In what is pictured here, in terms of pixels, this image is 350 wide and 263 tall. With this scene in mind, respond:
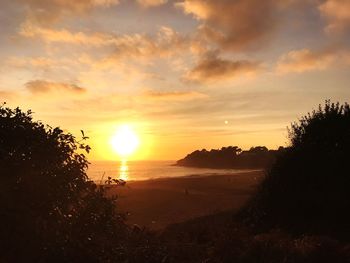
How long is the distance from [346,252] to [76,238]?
23.1ft

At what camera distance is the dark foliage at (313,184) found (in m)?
18.0

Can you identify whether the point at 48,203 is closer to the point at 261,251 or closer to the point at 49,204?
the point at 49,204

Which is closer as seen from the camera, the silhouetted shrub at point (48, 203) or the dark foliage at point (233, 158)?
the silhouetted shrub at point (48, 203)

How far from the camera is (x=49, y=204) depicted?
763cm

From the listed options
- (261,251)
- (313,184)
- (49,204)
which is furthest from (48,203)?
(313,184)

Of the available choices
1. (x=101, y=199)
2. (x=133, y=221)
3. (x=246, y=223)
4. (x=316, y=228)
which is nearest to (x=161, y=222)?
(x=133, y=221)

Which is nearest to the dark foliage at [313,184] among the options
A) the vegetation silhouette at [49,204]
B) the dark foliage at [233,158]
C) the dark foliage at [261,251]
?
the dark foliage at [261,251]

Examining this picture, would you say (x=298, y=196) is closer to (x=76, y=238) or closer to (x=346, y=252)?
(x=346, y=252)

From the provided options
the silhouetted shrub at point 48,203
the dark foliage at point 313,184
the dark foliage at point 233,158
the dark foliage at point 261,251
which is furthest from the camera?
the dark foliage at point 233,158

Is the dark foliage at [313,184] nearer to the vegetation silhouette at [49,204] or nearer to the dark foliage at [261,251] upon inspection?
the dark foliage at [261,251]

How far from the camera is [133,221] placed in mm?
29078

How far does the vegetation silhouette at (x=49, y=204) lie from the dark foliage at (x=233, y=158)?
422 feet

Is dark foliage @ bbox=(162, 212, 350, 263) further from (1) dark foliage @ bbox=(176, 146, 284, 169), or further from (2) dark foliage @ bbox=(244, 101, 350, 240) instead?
(1) dark foliage @ bbox=(176, 146, 284, 169)

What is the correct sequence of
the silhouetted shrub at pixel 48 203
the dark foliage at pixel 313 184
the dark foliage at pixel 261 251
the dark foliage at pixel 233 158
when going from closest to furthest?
the silhouetted shrub at pixel 48 203 → the dark foliage at pixel 261 251 → the dark foliage at pixel 313 184 → the dark foliage at pixel 233 158
